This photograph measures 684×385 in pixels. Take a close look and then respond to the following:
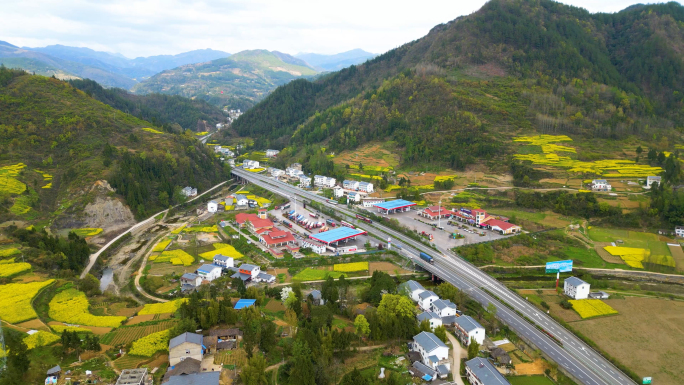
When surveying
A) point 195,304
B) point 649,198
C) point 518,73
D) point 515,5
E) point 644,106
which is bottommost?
point 195,304

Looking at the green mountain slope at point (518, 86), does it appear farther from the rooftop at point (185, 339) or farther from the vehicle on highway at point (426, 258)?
the rooftop at point (185, 339)

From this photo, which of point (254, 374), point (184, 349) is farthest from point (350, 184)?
point (254, 374)

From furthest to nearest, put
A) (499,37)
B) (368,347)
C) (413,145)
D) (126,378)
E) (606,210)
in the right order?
1. (499,37)
2. (413,145)
3. (606,210)
4. (368,347)
5. (126,378)

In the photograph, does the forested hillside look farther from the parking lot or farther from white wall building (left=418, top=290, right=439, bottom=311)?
white wall building (left=418, top=290, right=439, bottom=311)

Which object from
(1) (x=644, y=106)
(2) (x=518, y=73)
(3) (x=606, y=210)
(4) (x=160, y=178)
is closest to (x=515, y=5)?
(2) (x=518, y=73)

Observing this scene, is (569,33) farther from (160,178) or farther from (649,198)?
(160,178)

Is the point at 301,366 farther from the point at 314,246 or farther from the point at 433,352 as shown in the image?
the point at 314,246
